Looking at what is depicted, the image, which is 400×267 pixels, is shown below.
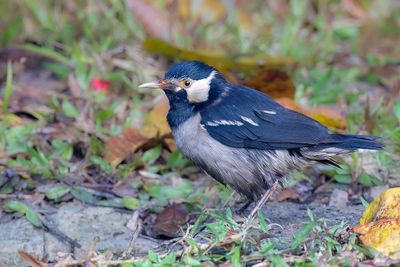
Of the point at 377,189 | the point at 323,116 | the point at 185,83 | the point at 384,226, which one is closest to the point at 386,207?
the point at 384,226

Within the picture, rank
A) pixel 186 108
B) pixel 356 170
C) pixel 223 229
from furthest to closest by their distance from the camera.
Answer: pixel 356 170
pixel 186 108
pixel 223 229

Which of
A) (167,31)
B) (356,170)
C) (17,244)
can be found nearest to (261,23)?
(167,31)

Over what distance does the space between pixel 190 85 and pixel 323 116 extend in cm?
140

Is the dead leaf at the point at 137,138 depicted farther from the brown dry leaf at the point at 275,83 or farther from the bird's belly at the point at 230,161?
the bird's belly at the point at 230,161

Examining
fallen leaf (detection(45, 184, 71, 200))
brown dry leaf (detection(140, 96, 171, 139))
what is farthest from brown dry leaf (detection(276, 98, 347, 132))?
fallen leaf (detection(45, 184, 71, 200))

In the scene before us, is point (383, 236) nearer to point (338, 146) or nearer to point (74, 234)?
point (338, 146)

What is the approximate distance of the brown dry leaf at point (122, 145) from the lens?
5953 mm

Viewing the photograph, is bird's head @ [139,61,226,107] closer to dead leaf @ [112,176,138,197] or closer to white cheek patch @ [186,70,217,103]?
white cheek patch @ [186,70,217,103]

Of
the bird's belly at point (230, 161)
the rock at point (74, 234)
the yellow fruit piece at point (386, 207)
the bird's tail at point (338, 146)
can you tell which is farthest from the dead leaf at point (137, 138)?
the yellow fruit piece at point (386, 207)

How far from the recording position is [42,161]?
230 inches

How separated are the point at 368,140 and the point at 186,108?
3.86ft

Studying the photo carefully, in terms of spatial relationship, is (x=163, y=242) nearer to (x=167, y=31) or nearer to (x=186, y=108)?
(x=186, y=108)

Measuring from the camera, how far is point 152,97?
22.8 feet

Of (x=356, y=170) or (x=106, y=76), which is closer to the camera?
(x=356, y=170)
